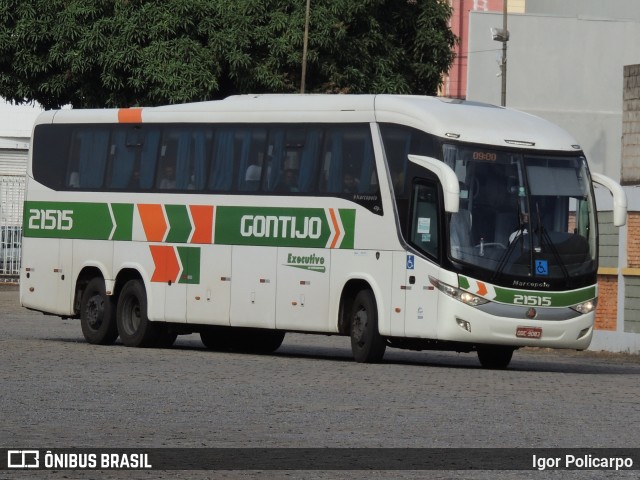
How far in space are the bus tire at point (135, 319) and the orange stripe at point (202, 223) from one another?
4.28 feet

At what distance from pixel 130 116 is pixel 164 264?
7.64ft

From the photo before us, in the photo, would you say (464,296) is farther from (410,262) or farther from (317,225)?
(317,225)

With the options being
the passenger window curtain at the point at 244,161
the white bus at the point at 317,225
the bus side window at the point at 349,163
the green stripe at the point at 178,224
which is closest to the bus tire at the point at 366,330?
the white bus at the point at 317,225

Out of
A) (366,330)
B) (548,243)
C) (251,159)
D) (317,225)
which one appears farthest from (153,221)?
(548,243)

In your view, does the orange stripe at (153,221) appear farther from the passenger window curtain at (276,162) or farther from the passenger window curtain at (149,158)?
the passenger window curtain at (276,162)

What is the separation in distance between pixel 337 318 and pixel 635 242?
8622mm

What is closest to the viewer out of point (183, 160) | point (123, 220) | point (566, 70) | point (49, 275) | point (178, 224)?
point (178, 224)

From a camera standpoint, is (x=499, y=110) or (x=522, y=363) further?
(x=522, y=363)

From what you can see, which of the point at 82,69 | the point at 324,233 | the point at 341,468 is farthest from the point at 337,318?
the point at 82,69

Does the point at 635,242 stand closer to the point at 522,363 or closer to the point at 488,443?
the point at 522,363

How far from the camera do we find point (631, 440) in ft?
45.3

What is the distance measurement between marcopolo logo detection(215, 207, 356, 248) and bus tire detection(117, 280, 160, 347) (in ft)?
5.51

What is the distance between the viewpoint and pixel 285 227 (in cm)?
2467

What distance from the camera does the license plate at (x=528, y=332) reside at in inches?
885
